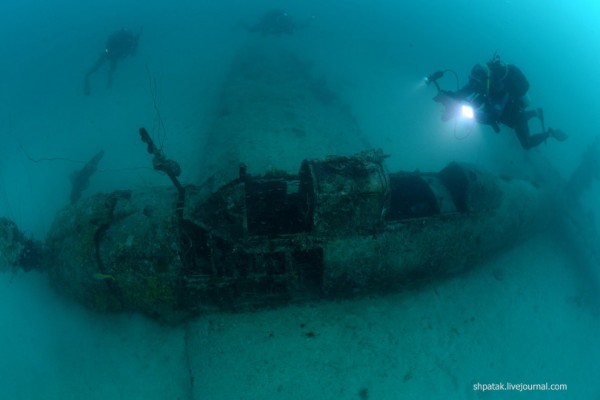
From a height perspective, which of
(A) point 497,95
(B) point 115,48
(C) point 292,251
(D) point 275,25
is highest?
(D) point 275,25

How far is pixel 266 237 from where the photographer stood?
14.5ft

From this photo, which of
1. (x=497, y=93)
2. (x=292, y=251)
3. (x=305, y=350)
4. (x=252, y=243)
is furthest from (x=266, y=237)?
(x=497, y=93)

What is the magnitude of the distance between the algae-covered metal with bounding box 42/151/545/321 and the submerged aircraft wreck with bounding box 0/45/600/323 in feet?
0.06

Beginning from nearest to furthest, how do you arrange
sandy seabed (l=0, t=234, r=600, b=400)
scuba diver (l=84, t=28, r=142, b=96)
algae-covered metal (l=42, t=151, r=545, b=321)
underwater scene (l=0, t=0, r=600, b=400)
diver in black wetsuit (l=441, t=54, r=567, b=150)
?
algae-covered metal (l=42, t=151, r=545, b=321) < underwater scene (l=0, t=0, r=600, b=400) < sandy seabed (l=0, t=234, r=600, b=400) < diver in black wetsuit (l=441, t=54, r=567, b=150) < scuba diver (l=84, t=28, r=142, b=96)

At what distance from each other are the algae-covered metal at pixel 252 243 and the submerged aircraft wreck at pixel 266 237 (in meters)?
0.02

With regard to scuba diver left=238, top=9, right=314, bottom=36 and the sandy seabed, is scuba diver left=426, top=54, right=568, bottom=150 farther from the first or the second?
scuba diver left=238, top=9, right=314, bottom=36

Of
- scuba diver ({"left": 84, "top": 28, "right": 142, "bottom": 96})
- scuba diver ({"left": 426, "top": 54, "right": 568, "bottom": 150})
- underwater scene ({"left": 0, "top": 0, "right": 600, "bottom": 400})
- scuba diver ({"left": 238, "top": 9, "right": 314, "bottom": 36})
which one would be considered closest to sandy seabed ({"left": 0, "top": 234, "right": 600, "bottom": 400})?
underwater scene ({"left": 0, "top": 0, "right": 600, "bottom": 400})

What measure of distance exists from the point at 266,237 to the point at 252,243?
0.21 meters

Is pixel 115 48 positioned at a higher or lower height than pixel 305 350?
higher

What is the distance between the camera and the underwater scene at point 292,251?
4.57 meters

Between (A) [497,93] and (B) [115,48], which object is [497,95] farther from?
(B) [115,48]

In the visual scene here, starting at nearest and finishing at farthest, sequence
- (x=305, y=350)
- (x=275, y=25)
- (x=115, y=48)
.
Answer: (x=305, y=350), (x=115, y=48), (x=275, y=25)

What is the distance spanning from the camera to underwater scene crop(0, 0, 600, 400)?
180 inches

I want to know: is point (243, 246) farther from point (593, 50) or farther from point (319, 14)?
point (593, 50)
